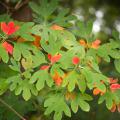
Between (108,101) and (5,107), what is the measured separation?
2.17ft

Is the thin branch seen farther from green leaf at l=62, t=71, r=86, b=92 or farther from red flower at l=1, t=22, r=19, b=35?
green leaf at l=62, t=71, r=86, b=92

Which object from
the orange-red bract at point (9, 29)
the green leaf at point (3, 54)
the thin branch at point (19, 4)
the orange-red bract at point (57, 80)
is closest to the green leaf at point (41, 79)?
the orange-red bract at point (57, 80)

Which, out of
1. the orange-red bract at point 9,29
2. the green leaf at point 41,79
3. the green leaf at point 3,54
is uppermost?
the orange-red bract at point 9,29

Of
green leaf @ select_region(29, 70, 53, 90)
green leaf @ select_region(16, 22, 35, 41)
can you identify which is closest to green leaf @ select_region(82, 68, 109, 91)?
green leaf @ select_region(29, 70, 53, 90)

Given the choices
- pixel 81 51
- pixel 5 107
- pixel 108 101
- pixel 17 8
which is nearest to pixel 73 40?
pixel 81 51

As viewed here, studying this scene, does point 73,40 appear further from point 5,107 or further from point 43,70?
point 5,107

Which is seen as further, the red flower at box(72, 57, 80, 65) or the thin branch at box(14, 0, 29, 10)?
the thin branch at box(14, 0, 29, 10)

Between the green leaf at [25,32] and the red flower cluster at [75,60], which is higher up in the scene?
the green leaf at [25,32]

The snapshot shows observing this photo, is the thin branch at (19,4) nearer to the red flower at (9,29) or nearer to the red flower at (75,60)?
the red flower at (9,29)

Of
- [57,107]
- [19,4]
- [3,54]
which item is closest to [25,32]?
[3,54]

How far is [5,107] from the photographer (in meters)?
2.17

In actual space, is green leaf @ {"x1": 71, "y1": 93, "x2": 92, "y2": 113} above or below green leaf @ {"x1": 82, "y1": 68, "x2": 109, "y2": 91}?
below

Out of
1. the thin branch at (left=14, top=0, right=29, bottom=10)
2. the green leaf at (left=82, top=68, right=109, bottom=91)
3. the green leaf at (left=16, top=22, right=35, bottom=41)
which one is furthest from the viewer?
the thin branch at (left=14, top=0, right=29, bottom=10)

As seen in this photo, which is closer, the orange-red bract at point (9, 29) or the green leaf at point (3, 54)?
the green leaf at point (3, 54)
